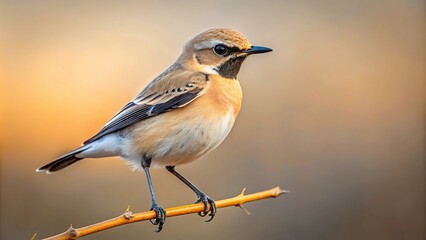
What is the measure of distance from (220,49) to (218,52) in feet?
0.08

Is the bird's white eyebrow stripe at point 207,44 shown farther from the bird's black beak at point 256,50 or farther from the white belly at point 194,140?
the white belly at point 194,140

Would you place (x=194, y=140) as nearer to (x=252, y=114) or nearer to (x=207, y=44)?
(x=207, y=44)

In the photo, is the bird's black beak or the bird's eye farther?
the bird's eye

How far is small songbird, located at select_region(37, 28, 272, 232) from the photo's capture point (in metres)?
3.70

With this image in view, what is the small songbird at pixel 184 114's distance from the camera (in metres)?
3.70

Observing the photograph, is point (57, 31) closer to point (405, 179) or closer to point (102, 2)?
point (102, 2)

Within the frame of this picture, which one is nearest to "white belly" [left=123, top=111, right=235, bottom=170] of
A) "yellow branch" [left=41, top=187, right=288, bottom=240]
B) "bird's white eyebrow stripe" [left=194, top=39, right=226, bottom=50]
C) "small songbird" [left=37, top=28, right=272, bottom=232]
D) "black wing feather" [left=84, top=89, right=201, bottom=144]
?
"small songbird" [left=37, top=28, right=272, bottom=232]

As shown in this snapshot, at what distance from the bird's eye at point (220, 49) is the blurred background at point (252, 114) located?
1.90m

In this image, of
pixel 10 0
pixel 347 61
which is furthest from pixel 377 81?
pixel 10 0

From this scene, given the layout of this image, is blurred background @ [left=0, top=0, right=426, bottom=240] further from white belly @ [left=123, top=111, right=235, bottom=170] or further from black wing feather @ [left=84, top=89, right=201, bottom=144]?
white belly @ [left=123, top=111, right=235, bottom=170]

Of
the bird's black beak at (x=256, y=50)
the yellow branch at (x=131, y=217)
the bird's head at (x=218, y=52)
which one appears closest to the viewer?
the yellow branch at (x=131, y=217)

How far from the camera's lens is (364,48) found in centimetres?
725

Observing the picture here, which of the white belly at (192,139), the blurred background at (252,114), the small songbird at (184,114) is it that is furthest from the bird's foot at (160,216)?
the blurred background at (252,114)

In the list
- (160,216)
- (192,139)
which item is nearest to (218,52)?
(192,139)
